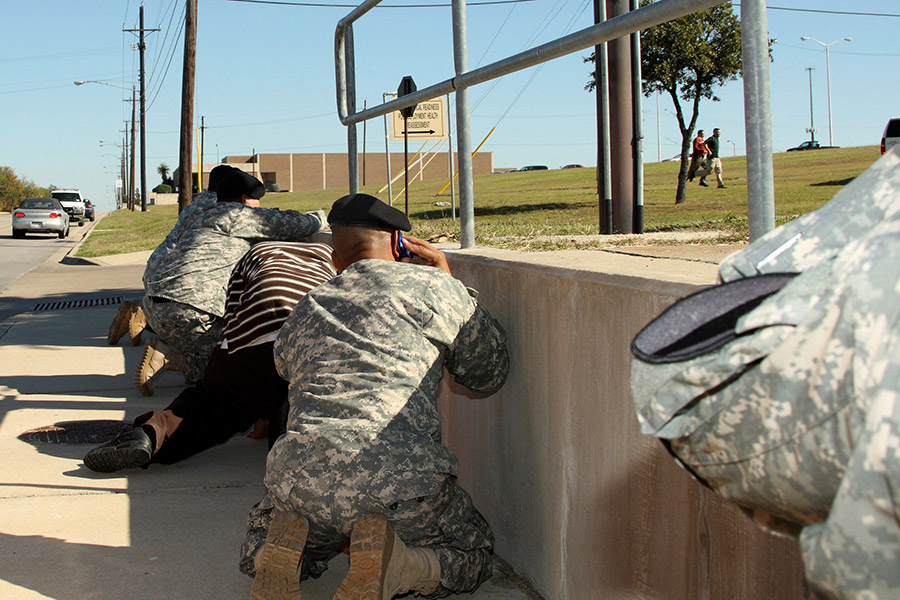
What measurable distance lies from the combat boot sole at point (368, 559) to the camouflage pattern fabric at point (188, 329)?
3785 mm

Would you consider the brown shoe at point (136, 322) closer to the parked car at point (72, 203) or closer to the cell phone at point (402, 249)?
the cell phone at point (402, 249)

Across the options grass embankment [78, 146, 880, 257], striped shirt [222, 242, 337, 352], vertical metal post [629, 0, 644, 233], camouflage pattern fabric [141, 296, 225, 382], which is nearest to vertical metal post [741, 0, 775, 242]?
grass embankment [78, 146, 880, 257]

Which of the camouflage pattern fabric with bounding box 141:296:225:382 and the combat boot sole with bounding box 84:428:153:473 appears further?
the camouflage pattern fabric with bounding box 141:296:225:382

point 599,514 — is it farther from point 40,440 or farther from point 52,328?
point 52,328

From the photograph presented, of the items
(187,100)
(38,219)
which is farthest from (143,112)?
(187,100)

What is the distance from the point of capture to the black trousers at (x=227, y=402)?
4.43m

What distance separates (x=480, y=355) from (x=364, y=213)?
68cm

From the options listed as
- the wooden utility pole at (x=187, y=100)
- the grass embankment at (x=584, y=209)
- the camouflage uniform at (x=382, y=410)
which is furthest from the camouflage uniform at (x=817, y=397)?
the wooden utility pole at (x=187, y=100)

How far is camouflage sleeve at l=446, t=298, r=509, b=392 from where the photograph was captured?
3.02 meters

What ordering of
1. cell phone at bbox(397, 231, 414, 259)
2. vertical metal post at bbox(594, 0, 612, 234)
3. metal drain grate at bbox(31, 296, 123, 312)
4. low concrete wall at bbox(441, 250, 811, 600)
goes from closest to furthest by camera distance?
1. low concrete wall at bbox(441, 250, 811, 600)
2. cell phone at bbox(397, 231, 414, 259)
3. vertical metal post at bbox(594, 0, 612, 234)
4. metal drain grate at bbox(31, 296, 123, 312)

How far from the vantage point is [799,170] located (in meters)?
33.1

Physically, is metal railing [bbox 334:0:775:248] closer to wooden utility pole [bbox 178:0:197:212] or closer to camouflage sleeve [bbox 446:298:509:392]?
camouflage sleeve [bbox 446:298:509:392]

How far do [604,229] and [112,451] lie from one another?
4068 millimetres

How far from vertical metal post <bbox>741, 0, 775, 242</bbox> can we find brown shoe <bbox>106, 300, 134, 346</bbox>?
7.00 meters
